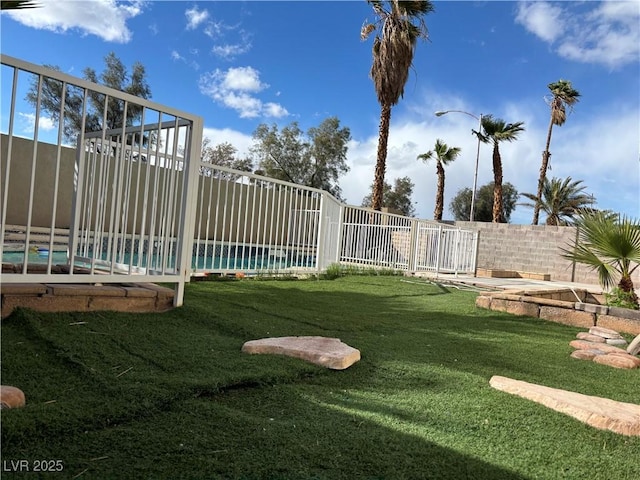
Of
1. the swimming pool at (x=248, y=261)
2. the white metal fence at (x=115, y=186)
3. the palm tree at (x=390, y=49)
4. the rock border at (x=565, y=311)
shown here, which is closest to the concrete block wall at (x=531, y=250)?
the palm tree at (x=390, y=49)

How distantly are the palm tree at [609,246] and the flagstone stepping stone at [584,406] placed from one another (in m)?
3.71

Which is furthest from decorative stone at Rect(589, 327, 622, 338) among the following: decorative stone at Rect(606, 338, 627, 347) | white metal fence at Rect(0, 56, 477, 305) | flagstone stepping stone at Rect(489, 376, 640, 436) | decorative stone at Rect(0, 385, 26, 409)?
decorative stone at Rect(0, 385, 26, 409)

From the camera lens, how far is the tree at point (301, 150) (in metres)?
26.0

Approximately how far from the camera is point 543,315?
6.00 meters

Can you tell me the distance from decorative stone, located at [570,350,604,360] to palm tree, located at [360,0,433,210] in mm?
13009

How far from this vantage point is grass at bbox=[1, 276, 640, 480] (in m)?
1.67

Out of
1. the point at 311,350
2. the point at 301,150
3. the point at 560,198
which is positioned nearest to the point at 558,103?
the point at 560,198

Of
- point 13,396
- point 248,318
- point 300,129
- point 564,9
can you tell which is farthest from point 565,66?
point 13,396

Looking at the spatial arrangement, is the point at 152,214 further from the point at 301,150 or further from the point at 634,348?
the point at 301,150

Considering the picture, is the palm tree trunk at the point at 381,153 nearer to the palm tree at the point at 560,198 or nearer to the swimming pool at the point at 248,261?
the swimming pool at the point at 248,261

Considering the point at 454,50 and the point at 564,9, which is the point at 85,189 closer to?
the point at 564,9

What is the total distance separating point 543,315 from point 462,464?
483 cm

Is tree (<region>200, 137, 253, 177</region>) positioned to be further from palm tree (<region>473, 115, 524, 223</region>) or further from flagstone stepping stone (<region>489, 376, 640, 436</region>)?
flagstone stepping stone (<region>489, 376, 640, 436</region>)

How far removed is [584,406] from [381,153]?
49.4 ft
